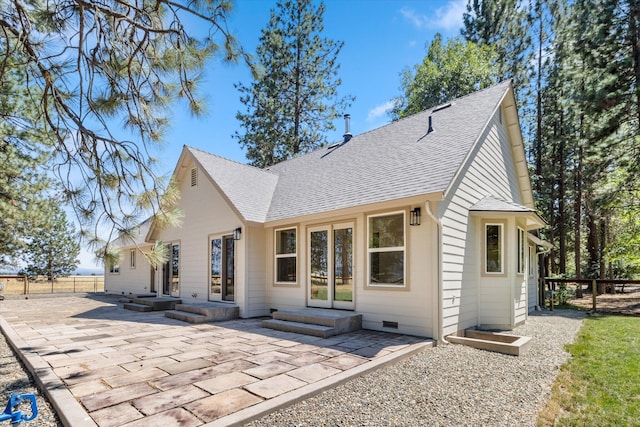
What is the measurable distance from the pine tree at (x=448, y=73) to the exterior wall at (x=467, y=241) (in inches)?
506

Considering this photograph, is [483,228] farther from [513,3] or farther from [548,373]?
[513,3]

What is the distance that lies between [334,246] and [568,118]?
14816mm

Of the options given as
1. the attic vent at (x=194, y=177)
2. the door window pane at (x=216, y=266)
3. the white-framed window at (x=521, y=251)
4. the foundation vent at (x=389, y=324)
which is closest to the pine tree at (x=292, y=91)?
the attic vent at (x=194, y=177)

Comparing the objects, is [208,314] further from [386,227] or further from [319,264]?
[386,227]

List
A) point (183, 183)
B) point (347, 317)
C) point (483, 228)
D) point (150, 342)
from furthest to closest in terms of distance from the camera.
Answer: point (183, 183)
point (483, 228)
point (347, 317)
point (150, 342)

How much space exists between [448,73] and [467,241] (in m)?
17.1

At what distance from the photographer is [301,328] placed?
6.90 m

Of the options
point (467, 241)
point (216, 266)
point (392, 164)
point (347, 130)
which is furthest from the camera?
point (347, 130)

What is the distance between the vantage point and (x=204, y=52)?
4.34 metres

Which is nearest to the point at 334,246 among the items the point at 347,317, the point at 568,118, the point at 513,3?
the point at 347,317

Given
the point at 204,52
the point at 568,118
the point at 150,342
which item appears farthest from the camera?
the point at 568,118

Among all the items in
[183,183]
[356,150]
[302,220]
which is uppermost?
[356,150]

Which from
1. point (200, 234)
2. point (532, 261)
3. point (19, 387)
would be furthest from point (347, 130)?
point (19, 387)

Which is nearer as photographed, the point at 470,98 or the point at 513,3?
the point at 470,98
